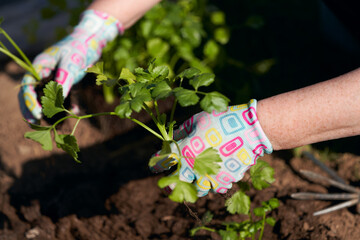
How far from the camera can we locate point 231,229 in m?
1.39

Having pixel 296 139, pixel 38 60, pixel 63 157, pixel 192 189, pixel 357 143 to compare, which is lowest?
pixel 357 143

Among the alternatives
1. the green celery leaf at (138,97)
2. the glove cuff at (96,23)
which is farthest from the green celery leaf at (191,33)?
the green celery leaf at (138,97)

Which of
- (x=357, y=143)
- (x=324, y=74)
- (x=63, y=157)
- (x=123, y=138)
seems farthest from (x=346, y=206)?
(x=63, y=157)

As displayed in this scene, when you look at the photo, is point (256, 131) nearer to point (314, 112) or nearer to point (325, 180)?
point (314, 112)

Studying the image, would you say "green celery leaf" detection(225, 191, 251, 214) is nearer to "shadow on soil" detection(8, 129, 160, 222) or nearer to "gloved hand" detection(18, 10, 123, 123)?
"shadow on soil" detection(8, 129, 160, 222)

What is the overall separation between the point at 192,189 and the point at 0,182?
57.7 inches

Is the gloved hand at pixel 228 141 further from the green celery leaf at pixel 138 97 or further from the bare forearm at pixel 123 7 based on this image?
the bare forearm at pixel 123 7

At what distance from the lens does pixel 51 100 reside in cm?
115

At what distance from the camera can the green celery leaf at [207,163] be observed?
3.33 ft

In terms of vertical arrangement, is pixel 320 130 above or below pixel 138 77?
below

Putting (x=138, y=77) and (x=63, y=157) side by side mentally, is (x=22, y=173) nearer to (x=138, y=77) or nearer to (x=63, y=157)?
(x=63, y=157)

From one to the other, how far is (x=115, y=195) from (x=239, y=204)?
2.67 ft

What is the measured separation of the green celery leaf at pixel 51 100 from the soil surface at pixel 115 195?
0.59 m

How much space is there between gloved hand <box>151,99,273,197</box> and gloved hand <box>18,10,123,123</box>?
0.75 metres
